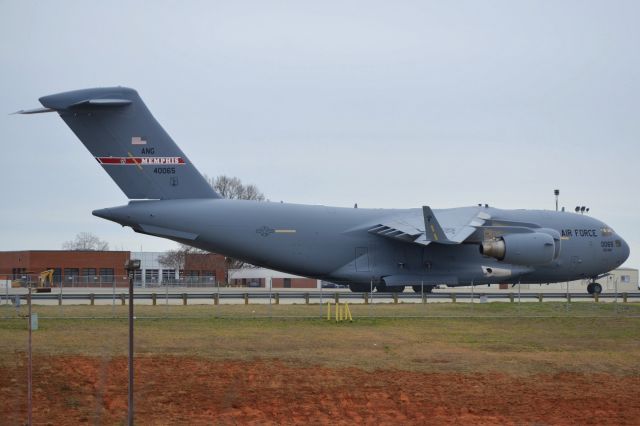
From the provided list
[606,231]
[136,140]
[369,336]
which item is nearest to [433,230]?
[369,336]

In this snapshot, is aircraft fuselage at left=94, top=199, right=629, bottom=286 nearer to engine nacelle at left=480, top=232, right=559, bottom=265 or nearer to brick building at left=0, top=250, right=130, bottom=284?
engine nacelle at left=480, top=232, right=559, bottom=265

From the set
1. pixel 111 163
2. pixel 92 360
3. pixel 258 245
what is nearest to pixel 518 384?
pixel 92 360

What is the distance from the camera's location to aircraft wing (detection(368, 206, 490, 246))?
3297 centimetres

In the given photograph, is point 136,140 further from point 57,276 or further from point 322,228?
point 57,276

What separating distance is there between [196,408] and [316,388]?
2.84m

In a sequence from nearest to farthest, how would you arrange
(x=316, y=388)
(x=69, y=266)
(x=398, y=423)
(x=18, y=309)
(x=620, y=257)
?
1. (x=398, y=423)
2. (x=316, y=388)
3. (x=18, y=309)
4. (x=620, y=257)
5. (x=69, y=266)

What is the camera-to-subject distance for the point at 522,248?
3456 cm

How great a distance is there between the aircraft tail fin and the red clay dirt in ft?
42.5

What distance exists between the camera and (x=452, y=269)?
35719 millimetres

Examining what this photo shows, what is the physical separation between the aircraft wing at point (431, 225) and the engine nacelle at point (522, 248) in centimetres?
107

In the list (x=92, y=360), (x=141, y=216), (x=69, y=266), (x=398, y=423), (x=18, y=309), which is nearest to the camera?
(x=398, y=423)

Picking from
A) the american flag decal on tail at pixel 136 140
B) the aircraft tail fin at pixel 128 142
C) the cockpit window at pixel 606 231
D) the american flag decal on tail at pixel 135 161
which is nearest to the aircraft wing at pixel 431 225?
the cockpit window at pixel 606 231

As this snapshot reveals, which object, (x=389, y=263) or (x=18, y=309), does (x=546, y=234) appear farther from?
(x=18, y=309)

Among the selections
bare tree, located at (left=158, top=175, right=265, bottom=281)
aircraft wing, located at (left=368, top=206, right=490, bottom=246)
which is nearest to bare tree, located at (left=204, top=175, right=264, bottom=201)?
bare tree, located at (left=158, top=175, right=265, bottom=281)
